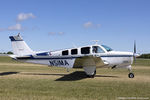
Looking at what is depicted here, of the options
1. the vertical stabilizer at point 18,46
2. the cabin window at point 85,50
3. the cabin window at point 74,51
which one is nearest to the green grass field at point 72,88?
the cabin window at point 85,50

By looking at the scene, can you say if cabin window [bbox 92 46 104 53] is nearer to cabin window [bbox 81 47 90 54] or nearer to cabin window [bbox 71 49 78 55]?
cabin window [bbox 81 47 90 54]

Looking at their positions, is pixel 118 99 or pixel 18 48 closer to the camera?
pixel 118 99

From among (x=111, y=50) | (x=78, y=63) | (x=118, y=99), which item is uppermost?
(x=111, y=50)

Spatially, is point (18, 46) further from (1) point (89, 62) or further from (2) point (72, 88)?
(2) point (72, 88)

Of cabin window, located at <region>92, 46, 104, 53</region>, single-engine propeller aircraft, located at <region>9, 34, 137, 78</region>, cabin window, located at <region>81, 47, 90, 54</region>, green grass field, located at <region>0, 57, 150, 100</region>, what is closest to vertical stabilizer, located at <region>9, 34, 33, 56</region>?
single-engine propeller aircraft, located at <region>9, 34, 137, 78</region>

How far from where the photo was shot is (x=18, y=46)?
16.3 m

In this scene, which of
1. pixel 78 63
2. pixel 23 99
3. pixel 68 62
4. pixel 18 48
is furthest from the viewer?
pixel 18 48

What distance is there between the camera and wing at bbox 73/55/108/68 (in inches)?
504

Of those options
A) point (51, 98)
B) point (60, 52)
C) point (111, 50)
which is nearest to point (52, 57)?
point (60, 52)

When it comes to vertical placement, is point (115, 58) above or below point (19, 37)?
below

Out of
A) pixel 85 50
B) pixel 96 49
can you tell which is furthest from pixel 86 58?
pixel 96 49

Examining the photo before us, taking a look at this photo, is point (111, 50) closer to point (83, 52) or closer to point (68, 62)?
point (83, 52)

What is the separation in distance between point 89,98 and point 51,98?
1481 millimetres

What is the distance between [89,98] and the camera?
7.47 m
